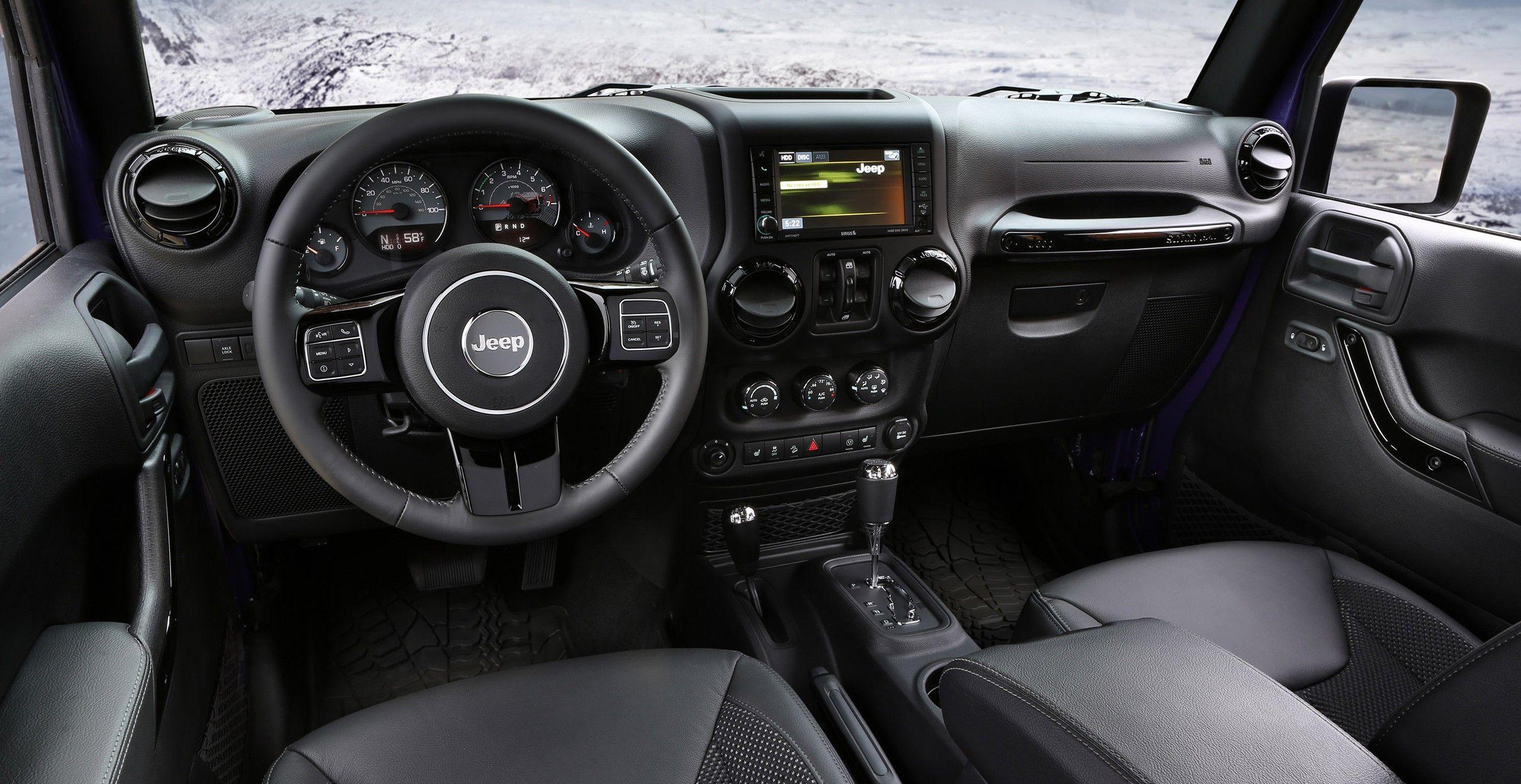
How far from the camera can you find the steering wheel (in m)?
1.16

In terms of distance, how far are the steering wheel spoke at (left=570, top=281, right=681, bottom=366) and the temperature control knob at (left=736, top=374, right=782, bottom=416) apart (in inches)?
21.9

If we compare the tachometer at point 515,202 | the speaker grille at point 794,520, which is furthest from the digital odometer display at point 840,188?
the speaker grille at point 794,520

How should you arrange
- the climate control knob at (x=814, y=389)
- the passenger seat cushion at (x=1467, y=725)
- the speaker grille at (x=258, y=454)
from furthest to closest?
the climate control knob at (x=814, y=389), the speaker grille at (x=258, y=454), the passenger seat cushion at (x=1467, y=725)

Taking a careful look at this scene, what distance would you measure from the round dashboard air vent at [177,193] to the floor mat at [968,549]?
1766 millimetres

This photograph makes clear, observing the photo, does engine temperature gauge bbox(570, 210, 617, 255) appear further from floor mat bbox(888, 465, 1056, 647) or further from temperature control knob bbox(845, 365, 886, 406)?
floor mat bbox(888, 465, 1056, 647)

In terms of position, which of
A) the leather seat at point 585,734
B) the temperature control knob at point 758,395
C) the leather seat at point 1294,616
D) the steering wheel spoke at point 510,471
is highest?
the steering wheel spoke at point 510,471

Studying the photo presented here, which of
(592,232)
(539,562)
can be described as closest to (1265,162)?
(592,232)

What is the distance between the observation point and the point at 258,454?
174 centimetres

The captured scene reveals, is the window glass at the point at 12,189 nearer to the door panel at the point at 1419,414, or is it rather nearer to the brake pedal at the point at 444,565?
the brake pedal at the point at 444,565

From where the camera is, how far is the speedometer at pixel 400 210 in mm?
1379

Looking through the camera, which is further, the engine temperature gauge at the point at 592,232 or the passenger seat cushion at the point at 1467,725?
the engine temperature gauge at the point at 592,232

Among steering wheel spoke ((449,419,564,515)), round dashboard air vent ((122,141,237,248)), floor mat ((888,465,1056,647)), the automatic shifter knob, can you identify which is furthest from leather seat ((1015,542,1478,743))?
round dashboard air vent ((122,141,237,248))

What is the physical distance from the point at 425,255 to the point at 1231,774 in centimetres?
124

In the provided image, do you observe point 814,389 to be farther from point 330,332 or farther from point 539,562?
point 330,332
